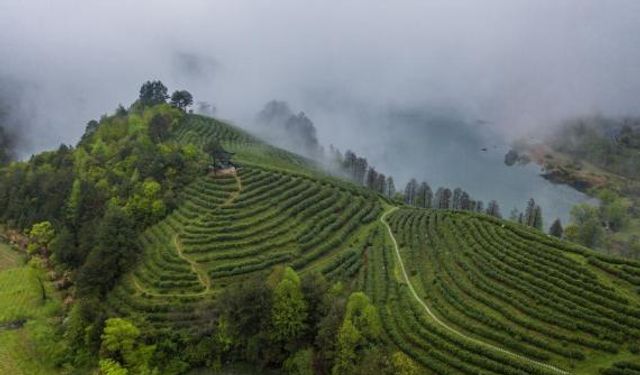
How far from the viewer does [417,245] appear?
74.8 m

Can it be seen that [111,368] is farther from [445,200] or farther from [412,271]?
[445,200]

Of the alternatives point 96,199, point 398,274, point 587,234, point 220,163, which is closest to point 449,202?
point 587,234

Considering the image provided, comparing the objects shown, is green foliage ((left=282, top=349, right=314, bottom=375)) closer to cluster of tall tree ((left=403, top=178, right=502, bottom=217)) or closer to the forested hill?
the forested hill

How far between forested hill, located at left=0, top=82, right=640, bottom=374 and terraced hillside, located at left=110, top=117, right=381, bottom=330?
31 cm

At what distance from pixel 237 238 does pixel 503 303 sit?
4008 centimetres

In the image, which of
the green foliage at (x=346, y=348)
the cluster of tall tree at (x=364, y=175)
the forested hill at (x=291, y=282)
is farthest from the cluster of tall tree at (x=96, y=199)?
the cluster of tall tree at (x=364, y=175)

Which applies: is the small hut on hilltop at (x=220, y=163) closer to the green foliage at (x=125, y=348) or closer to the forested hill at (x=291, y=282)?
the forested hill at (x=291, y=282)

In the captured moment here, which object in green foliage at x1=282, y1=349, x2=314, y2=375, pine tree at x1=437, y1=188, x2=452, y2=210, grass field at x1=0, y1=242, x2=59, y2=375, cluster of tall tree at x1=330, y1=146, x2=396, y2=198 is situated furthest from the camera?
cluster of tall tree at x1=330, y1=146, x2=396, y2=198

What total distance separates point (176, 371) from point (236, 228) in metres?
25.1

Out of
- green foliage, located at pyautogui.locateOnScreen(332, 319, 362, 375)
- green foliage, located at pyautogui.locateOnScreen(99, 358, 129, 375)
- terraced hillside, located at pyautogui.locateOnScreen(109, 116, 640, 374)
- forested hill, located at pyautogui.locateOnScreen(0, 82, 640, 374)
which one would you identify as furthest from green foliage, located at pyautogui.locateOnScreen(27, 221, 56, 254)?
green foliage, located at pyautogui.locateOnScreen(332, 319, 362, 375)

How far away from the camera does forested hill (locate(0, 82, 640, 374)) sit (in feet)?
177

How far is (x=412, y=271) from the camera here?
2714 inches

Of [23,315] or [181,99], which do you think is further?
[181,99]

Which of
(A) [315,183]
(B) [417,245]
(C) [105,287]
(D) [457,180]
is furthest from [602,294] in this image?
(D) [457,180]
